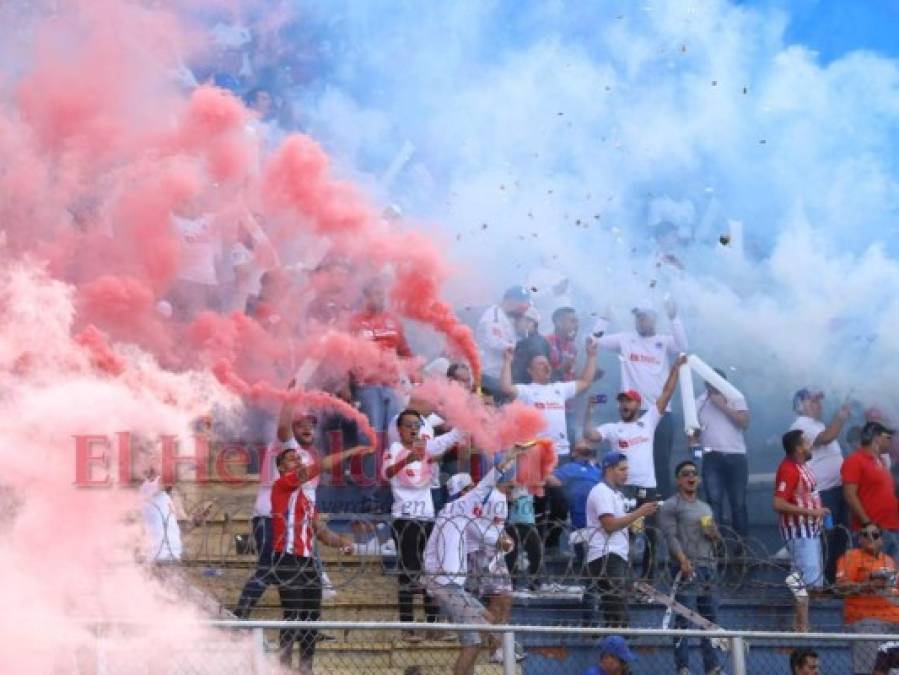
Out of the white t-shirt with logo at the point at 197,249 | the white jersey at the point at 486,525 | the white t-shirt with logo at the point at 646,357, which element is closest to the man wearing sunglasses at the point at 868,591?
the white jersey at the point at 486,525

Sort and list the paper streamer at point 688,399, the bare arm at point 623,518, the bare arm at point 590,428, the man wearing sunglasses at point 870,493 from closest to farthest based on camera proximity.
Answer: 1. the bare arm at point 623,518
2. the man wearing sunglasses at point 870,493
3. the bare arm at point 590,428
4. the paper streamer at point 688,399

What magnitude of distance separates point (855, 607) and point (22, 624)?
5.05 m

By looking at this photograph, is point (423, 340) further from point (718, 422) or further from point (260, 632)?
point (260, 632)

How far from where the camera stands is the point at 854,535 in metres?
12.2

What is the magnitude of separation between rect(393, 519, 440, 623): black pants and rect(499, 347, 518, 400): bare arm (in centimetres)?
193

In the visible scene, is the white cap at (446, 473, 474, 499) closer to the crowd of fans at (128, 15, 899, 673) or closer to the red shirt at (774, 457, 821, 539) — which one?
the crowd of fans at (128, 15, 899, 673)

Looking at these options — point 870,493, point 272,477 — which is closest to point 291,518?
point 272,477

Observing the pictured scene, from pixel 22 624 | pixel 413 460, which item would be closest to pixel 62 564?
pixel 22 624

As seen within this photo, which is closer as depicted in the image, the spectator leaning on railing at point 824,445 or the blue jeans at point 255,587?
the blue jeans at point 255,587

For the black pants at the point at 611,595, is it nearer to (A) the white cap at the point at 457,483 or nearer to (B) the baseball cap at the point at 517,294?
(A) the white cap at the point at 457,483

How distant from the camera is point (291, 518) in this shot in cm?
1066

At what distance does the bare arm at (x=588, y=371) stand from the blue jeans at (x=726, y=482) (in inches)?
41.9

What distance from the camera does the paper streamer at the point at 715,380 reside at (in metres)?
13.9

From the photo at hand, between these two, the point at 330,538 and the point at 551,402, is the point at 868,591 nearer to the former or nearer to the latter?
the point at 551,402
